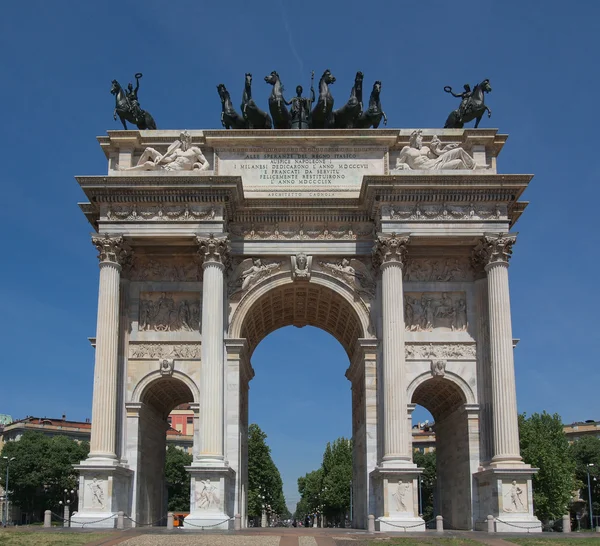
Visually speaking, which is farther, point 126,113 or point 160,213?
point 126,113

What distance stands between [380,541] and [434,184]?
15994 mm

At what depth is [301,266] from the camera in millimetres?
37656

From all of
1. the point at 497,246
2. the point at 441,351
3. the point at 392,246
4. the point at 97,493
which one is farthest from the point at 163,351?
the point at 497,246

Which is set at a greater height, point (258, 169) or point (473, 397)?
point (258, 169)

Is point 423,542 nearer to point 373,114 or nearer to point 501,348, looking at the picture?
point 501,348

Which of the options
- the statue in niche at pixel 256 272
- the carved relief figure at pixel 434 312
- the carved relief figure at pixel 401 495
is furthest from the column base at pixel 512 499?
the statue in niche at pixel 256 272

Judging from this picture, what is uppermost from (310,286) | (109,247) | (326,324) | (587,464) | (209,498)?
(109,247)

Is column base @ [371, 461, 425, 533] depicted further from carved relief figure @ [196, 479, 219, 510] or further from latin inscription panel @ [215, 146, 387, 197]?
latin inscription panel @ [215, 146, 387, 197]

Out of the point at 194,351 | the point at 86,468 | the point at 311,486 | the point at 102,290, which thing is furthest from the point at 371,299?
the point at 311,486

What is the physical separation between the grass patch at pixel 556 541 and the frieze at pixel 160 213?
18.0m

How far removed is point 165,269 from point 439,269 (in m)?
12.3

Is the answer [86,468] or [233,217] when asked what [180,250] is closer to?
[233,217]

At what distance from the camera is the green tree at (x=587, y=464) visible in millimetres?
95750

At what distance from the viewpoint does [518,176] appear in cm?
3619
